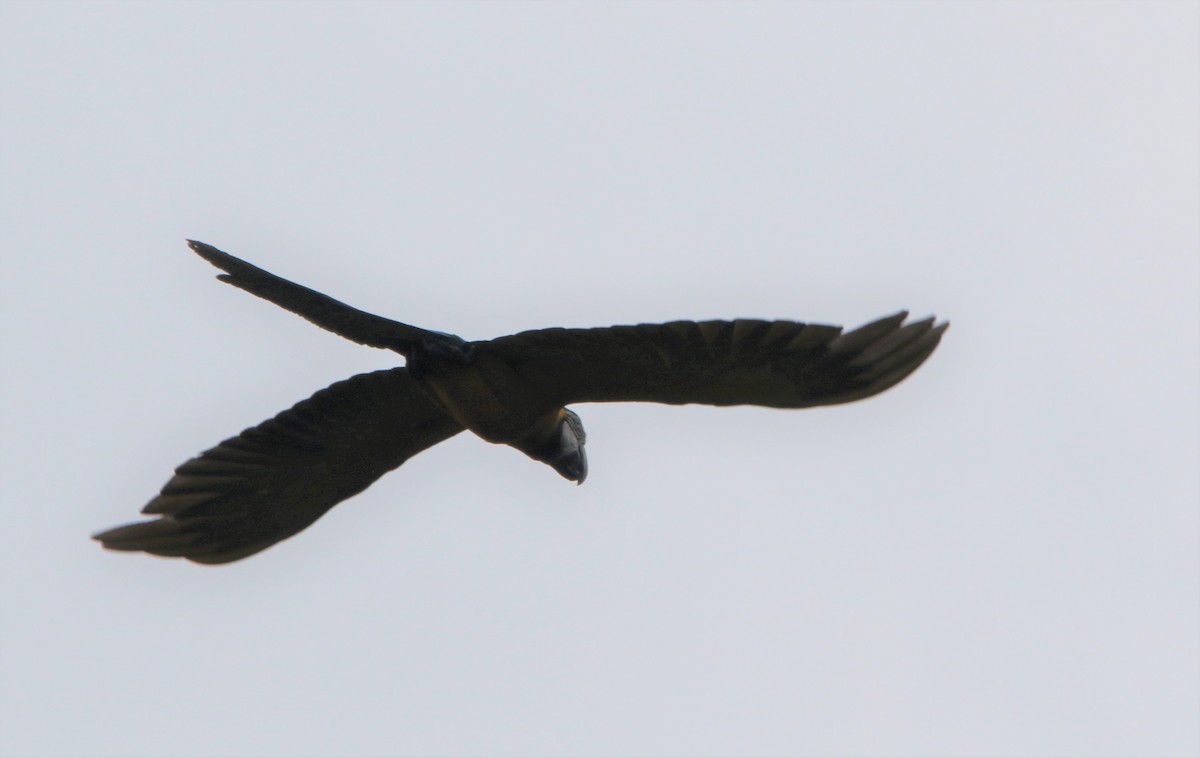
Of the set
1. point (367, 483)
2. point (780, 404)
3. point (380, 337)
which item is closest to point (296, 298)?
point (380, 337)

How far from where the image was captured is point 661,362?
20.8 feet

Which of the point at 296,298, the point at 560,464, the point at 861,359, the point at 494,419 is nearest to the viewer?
the point at 861,359

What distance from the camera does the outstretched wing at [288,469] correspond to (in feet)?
24.6

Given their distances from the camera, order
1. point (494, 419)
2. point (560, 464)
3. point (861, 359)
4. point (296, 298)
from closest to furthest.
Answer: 1. point (861, 359)
2. point (296, 298)
3. point (494, 419)
4. point (560, 464)

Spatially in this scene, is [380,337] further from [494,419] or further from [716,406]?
[716,406]

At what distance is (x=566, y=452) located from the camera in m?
7.67

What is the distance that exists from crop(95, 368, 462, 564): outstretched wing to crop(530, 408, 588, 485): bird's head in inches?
19.3

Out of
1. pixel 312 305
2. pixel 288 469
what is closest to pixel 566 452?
pixel 288 469

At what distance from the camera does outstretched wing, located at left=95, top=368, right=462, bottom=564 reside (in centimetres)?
748

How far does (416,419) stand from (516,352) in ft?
3.53

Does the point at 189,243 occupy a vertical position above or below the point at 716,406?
above

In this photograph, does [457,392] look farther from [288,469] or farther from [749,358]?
[749,358]

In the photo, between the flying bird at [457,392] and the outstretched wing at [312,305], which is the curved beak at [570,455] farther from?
the outstretched wing at [312,305]

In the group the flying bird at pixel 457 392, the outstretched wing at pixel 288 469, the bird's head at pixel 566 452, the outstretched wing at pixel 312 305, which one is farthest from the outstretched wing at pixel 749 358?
the outstretched wing at pixel 288 469
